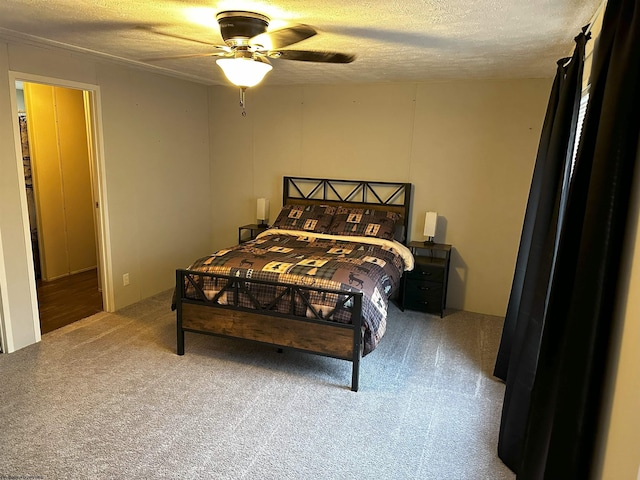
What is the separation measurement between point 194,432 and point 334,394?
37.0 inches

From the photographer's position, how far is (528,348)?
7.36 feet

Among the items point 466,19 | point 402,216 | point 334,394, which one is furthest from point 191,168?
point 466,19

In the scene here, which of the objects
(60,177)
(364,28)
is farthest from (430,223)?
(60,177)

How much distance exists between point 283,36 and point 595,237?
201 centimetres

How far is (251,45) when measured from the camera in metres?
2.62

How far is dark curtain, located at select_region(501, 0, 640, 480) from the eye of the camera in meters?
1.31

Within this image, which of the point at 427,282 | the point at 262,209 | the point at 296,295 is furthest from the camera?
the point at 262,209

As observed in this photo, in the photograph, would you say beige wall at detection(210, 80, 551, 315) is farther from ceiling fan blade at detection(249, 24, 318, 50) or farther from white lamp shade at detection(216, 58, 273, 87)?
white lamp shade at detection(216, 58, 273, 87)

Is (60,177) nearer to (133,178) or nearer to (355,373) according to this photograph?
(133,178)

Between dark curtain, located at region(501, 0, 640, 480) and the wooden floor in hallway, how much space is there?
4.06 m

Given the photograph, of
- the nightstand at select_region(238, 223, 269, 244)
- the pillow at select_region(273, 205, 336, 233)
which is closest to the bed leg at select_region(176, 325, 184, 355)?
the pillow at select_region(273, 205, 336, 233)

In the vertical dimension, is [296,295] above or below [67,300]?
above

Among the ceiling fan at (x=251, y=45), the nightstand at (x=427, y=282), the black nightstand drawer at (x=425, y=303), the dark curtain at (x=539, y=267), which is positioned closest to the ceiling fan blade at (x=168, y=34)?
the ceiling fan at (x=251, y=45)

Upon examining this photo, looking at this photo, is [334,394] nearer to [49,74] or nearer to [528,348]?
[528,348]
